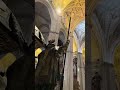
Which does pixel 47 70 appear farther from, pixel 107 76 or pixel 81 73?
pixel 81 73

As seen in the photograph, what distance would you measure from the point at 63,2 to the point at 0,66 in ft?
46.0

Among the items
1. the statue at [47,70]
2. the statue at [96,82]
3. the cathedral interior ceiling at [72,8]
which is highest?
the cathedral interior ceiling at [72,8]

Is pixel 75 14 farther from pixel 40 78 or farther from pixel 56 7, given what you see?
pixel 40 78

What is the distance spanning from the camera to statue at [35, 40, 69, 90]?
500 centimetres

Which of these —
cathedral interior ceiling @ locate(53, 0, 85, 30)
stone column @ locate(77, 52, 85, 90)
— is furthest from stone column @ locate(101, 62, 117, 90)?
stone column @ locate(77, 52, 85, 90)

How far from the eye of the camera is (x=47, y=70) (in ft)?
16.9

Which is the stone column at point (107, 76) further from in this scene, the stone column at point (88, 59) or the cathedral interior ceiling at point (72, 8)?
the stone column at point (88, 59)

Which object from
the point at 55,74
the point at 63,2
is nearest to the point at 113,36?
the point at 63,2

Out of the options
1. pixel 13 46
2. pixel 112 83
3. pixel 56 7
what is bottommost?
pixel 112 83

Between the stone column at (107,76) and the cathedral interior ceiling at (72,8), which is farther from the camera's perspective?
the stone column at (107,76)

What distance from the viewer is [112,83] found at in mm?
16688

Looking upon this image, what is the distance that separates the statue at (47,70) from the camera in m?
5.00

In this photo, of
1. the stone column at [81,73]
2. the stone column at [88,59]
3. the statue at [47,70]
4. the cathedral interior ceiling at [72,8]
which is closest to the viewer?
the statue at [47,70]

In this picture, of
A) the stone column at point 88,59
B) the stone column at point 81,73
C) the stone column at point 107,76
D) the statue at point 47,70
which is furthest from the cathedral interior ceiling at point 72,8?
the statue at point 47,70
